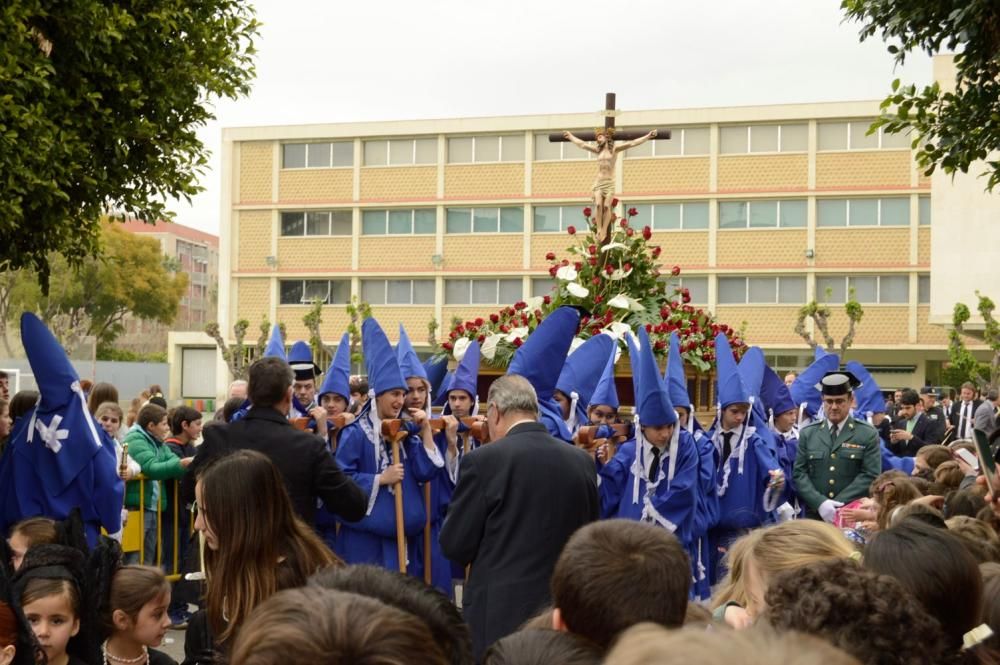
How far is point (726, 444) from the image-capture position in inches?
369

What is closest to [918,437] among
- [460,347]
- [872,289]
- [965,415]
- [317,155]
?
[965,415]

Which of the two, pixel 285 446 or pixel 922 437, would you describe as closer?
pixel 285 446

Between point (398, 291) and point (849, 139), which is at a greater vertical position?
point (849, 139)

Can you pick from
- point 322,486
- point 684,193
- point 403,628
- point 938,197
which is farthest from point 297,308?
point 403,628

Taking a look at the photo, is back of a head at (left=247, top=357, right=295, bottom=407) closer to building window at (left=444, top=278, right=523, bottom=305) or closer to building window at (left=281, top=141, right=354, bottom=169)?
building window at (left=444, top=278, right=523, bottom=305)

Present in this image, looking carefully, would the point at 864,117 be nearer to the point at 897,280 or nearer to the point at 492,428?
the point at 897,280

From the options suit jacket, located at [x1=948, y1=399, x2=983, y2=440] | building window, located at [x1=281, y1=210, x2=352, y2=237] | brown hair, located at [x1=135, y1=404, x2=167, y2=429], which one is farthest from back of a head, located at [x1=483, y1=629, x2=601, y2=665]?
building window, located at [x1=281, y1=210, x2=352, y2=237]

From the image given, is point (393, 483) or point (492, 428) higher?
point (492, 428)

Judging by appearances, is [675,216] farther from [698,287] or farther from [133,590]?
[133,590]

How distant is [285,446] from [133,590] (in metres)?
1.59

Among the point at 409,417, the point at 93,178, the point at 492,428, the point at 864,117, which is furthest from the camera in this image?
the point at 864,117

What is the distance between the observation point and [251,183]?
169 ft

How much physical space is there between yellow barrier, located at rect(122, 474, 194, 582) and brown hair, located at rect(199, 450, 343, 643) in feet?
20.0

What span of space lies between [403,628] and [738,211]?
46506mm
